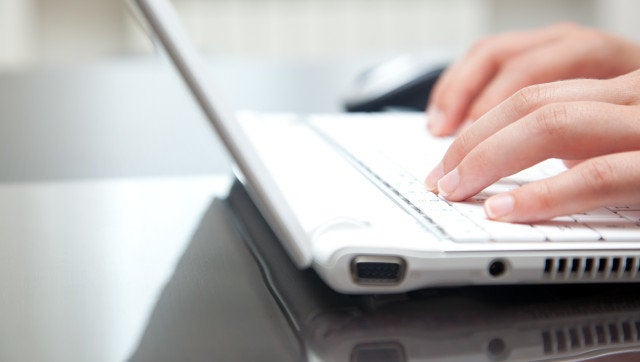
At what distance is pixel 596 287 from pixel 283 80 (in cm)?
73

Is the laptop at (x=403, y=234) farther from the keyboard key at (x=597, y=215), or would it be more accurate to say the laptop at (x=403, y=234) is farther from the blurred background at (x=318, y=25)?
the blurred background at (x=318, y=25)

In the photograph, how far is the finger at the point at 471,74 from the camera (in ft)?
2.22

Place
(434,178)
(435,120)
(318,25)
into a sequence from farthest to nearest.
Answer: (318,25) → (435,120) → (434,178)

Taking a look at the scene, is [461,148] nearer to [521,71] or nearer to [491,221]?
[491,221]

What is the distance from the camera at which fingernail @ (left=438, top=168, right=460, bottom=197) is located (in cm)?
39

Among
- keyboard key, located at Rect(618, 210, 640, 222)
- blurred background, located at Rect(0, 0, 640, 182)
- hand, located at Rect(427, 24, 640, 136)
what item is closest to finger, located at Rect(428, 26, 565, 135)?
hand, located at Rect(427, 24, 640, 136)

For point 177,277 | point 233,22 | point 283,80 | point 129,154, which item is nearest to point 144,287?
point 177,277

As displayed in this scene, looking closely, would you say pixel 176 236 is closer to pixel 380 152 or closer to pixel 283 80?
pixel 380 152

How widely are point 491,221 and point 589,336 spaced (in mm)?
66

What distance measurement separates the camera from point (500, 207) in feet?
1.17

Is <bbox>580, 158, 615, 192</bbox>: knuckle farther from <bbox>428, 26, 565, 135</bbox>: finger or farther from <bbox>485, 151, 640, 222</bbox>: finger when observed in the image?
<bbox>428, 26, 565, 135</bbox>: finger

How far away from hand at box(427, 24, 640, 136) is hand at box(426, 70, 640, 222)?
209 millimetres

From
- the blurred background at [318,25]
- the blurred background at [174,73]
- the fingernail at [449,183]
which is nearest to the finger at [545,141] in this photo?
the fingernail at [449,183]

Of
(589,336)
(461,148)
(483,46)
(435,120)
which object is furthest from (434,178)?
(483,46)
